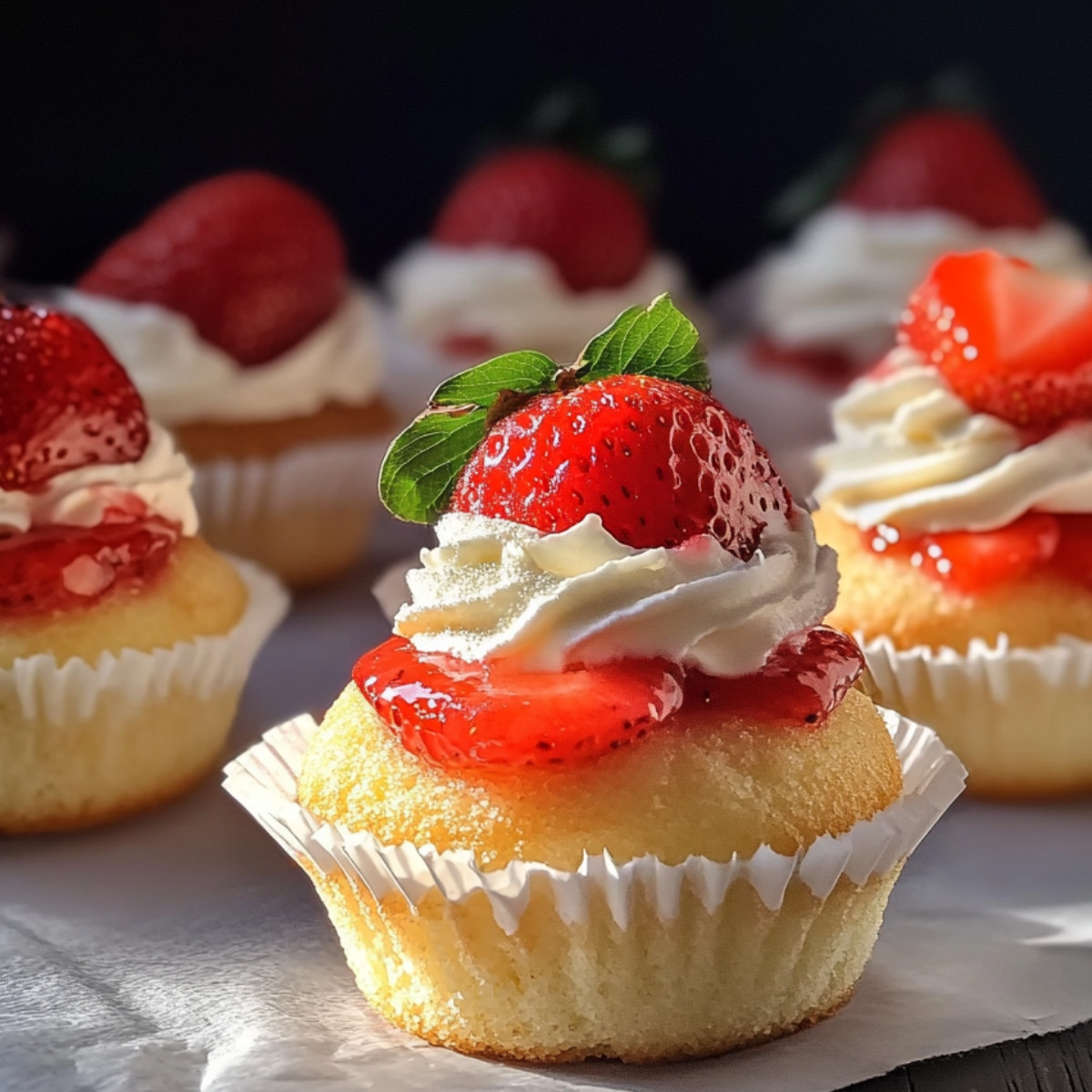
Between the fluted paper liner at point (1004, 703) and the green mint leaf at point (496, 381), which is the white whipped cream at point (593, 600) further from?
the fluted paper liner at point (1004, 703)

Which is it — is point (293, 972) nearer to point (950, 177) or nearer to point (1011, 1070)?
point (1011, 1070)

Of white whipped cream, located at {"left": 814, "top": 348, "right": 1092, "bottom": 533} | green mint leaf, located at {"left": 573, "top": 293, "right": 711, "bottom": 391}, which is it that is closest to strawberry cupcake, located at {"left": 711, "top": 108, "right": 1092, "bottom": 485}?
white whipped cream, located at {"left": 814, "top": 348, "right": 1092, "bottom": 533}

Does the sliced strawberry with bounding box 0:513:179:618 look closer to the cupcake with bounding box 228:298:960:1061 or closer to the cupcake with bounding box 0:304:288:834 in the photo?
the cupcake with bounding box 0:304:288:834

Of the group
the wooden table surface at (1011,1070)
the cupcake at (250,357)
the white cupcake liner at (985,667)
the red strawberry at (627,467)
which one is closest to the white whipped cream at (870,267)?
the cupcake at (250,357)

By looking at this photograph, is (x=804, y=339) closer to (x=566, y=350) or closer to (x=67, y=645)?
(x=566, y=350)

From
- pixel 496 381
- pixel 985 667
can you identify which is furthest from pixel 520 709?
pixel 985 667
